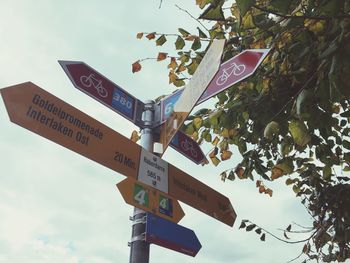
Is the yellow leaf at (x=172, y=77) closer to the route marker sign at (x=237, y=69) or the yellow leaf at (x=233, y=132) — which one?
the yellow leaf at (x=233, y=132)

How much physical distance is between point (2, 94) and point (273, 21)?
4.92 ft

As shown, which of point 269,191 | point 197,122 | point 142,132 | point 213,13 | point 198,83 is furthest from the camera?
point 269,191

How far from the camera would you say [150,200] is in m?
2.59

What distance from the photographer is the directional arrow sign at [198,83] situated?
2.17 metres

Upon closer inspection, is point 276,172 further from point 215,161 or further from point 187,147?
point 187,147

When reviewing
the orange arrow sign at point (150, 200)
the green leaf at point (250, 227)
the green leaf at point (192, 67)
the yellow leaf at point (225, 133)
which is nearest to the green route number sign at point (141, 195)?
the orange arrow sign at point (150, 200)

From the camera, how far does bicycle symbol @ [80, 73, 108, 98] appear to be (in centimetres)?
266

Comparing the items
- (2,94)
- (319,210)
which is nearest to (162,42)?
(2,94)

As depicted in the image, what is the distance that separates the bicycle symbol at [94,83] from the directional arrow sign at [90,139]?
0.22 metres

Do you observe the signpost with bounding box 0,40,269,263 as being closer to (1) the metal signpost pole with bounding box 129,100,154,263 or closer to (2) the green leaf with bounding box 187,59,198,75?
(1) the metal signpost pole with bounding box 129,100,154,263

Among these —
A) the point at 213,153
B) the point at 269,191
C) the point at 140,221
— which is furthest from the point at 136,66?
the point at 269,191

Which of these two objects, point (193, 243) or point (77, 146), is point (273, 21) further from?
point (193, 243)

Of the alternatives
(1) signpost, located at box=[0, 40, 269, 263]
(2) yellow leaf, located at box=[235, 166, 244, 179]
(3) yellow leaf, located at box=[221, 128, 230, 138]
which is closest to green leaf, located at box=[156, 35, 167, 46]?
(1) signpost, located at box=[0, 40, 269, 263]

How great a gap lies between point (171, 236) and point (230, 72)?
109 cm
